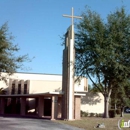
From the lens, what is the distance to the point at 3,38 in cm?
1877

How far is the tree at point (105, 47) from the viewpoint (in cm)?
2756

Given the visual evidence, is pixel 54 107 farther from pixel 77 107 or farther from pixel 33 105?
pixel 33 105

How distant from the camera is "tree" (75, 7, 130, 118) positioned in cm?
2756

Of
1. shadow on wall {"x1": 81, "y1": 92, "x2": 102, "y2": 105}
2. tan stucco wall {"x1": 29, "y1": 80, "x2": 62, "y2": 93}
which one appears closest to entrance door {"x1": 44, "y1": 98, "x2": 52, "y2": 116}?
tan stucco wall {"x1": 29, "y1": 80, "x2": 62, "y2": 93}

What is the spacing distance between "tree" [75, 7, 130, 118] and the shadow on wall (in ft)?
21.9

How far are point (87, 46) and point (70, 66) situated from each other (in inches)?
120

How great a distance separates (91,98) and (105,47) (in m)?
12.1

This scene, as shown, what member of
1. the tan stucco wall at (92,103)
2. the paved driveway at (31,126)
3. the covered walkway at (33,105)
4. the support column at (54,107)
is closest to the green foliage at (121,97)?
the tan stucco wall at (92,103)

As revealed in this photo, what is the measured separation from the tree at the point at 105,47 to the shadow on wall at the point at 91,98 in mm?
6675

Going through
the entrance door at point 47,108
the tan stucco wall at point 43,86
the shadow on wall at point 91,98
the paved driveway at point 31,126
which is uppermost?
the tan stucco wall at point 43,86

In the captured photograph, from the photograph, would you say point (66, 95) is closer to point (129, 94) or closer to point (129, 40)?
point (129, 40)

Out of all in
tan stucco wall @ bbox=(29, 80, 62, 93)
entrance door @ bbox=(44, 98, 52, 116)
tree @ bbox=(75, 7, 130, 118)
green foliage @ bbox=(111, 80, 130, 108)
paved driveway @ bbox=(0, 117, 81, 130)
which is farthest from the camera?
tan stucco wall @ bbox=(29, 80, 62, 93)

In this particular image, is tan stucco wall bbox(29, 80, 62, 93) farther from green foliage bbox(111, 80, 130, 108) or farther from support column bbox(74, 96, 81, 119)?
support column bbox(74, 96, 81, 119)

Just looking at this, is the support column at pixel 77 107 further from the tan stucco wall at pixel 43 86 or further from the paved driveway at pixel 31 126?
the tan stucco wall at pixel 43 86
